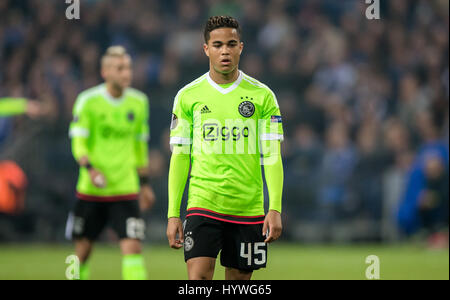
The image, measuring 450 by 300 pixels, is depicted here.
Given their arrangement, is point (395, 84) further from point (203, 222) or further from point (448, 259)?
point (203, 222)

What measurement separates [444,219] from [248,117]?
9.32 m

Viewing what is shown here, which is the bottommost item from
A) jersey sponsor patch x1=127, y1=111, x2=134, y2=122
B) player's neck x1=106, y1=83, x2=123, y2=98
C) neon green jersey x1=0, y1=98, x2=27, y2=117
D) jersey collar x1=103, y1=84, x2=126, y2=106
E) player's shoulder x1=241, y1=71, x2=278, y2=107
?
player's shoulder x1=241, y1=71, x2=278, y2=107

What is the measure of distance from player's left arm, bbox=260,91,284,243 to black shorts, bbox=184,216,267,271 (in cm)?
22

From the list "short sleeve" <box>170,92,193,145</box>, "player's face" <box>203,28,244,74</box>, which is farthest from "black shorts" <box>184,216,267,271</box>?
"player's face" <box>203,28,244,74</box>

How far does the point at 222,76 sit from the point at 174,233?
106 centimetres

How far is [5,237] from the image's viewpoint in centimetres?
1412

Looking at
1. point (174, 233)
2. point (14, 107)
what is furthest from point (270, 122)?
point (14, 107)

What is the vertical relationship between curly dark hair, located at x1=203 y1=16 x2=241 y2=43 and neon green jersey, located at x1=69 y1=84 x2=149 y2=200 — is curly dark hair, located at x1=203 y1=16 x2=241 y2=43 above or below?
above

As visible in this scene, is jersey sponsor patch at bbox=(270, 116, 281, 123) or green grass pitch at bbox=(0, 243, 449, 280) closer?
jersey sponsor patch at bbox=(270, 116, 281, 123)

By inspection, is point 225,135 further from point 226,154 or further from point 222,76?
point 222,76

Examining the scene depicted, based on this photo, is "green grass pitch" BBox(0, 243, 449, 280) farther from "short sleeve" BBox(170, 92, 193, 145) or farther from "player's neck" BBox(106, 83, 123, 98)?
"short sleeve" BBox(170, 92, 193, 145)

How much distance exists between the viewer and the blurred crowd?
1390 centimetres

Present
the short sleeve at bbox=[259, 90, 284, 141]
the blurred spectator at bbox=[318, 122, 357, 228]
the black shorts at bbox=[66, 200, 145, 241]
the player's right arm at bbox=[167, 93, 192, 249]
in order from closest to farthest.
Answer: the player's right arm at bbox=[167, 93, 192, 249], the short sleeve at bbox=[259, 90, 284, 141], the black shorts at bbox=[66, 200, 145, 241], the blurred spectator at bbox=[318, 122, 357, 228]

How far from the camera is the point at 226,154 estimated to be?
5070mm
